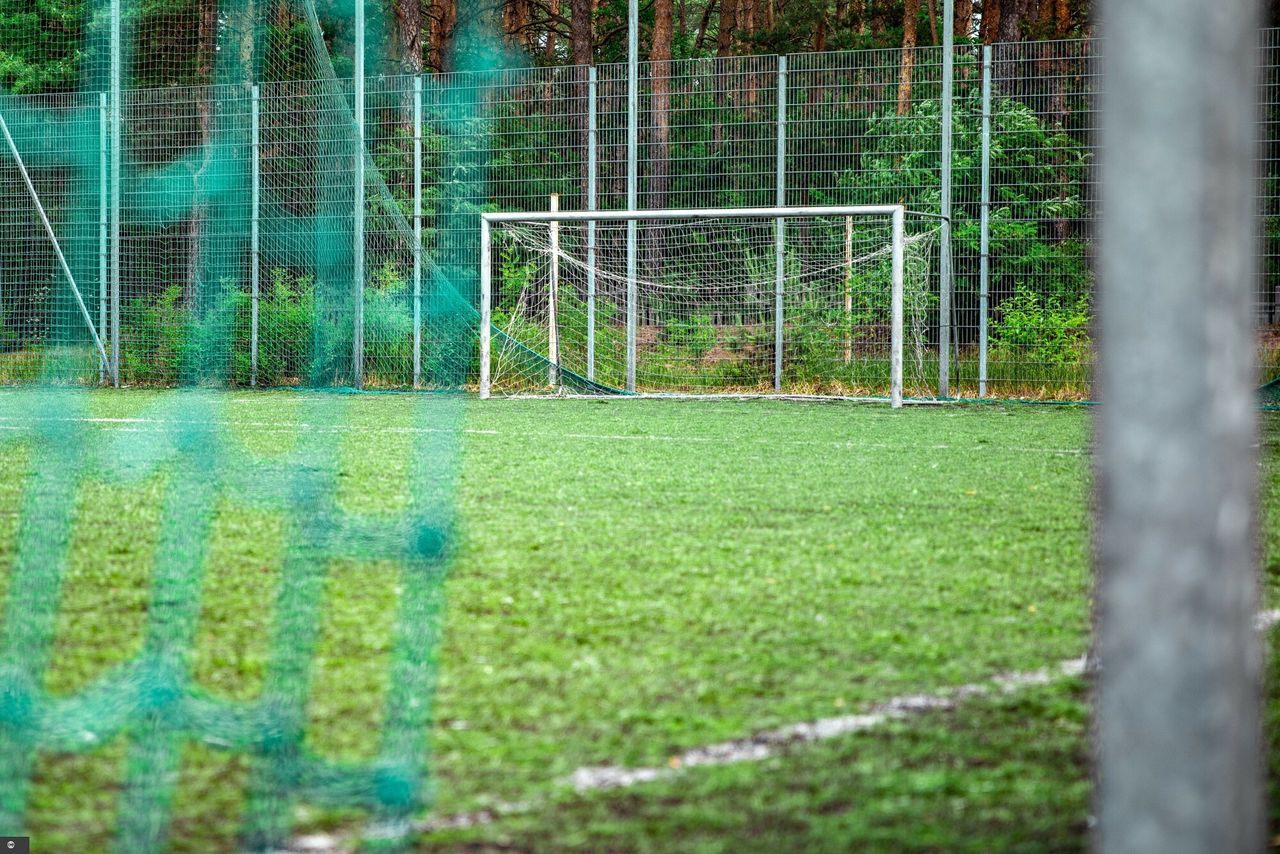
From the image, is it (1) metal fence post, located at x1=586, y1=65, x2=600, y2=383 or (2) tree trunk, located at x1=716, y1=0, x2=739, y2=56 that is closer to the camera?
(1) metal fence post, located at x1=586, y1=65, x2=600, y2=383

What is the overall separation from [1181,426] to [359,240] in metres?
13.3

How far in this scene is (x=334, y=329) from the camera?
1414 centimetres

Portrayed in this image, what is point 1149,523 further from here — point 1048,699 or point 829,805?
point 1048,699

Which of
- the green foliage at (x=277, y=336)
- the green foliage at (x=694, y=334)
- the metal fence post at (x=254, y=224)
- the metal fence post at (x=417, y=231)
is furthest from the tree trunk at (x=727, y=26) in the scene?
the green foliage at (x=694, y=334)

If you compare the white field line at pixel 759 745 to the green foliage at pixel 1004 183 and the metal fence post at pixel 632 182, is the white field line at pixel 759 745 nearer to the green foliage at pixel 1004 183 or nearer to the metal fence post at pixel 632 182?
the green foliage at pixel 1004 183

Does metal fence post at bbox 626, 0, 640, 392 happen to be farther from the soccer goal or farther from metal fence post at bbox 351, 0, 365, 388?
metal fence post at bbox 351, 0, 365, 388

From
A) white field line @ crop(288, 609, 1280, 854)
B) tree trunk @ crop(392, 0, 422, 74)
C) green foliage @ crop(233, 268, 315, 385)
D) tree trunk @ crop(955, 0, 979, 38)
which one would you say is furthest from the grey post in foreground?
tree trunk @ crop(955, 0, 979, 38)

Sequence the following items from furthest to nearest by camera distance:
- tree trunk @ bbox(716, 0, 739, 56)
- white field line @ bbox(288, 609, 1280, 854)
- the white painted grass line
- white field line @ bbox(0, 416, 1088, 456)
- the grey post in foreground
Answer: tree trunk @ bbox(716, 0, 739, 56) → white field line @ bbox(0, 416, 1088, 456) → the white painted grass line → white field line @ bbox(288, 609, 1280, 854) → the grey post in foreground

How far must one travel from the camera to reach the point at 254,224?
14.4 m

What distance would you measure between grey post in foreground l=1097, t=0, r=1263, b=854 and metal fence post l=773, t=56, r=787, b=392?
38.7ft

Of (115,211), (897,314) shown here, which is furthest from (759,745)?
(115,211)

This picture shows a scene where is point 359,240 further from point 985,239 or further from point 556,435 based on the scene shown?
point 556,435

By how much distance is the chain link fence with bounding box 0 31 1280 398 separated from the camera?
39.6 feet

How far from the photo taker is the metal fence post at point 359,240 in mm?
13750
